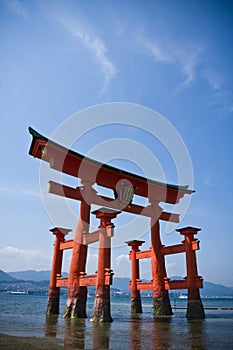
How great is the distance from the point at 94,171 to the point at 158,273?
793 cm

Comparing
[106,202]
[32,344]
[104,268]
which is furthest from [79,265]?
[32,344]

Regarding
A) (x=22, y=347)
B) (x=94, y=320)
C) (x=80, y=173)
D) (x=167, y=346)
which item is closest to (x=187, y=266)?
(x=94, y=320)

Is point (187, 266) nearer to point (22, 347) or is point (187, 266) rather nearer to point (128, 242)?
point (128, 242)

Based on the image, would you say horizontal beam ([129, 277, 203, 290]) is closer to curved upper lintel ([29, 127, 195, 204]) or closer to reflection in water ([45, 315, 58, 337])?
curved upper lintel ([29, 127, 195, 204])

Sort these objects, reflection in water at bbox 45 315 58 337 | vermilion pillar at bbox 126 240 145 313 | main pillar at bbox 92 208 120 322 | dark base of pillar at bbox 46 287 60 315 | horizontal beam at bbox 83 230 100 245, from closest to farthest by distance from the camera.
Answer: reflection in water at bbox 45 315 58 337
main pillar at bbox 92 208 120 322
horizontal beam at bbox 83 230 100 245
dark base of pillar at bbox 46 287 60 315
vermilion pillar at bbox 126 240 145 313

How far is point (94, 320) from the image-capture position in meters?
13.9

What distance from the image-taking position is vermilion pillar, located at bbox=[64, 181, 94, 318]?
15.4 m

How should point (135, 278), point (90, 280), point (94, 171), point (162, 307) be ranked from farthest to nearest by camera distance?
point (135, 278) → point (162, 307) → point (94, 171) → point (90, 280)

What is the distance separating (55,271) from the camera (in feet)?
62.4

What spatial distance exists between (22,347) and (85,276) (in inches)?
328

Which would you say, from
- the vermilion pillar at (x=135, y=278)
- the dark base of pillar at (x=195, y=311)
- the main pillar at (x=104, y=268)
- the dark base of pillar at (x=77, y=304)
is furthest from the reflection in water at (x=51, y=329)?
the vermilion pillar at (x=135, y=278)

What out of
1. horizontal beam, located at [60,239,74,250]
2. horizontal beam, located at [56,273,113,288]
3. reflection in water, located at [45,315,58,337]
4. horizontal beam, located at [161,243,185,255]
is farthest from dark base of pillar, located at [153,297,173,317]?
reflection in water, located at [45,315,58,337]

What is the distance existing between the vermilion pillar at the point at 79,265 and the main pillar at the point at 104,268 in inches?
62.4

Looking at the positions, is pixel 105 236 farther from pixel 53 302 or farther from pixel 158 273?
pixel 53 302
